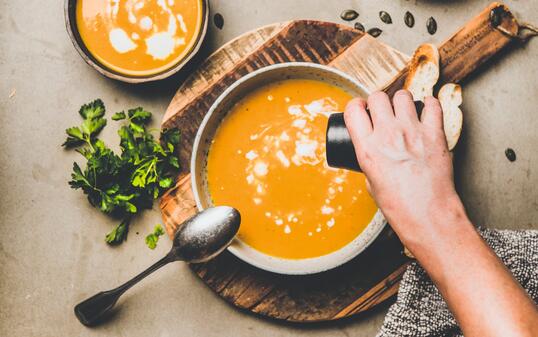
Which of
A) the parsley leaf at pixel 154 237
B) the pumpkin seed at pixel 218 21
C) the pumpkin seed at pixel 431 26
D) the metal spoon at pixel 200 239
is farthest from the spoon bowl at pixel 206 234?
the pumpkin seed at pixel 431 26

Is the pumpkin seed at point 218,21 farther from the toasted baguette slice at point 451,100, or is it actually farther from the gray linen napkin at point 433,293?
the gray linen napkin at point 433,293

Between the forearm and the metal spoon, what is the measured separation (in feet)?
1.58

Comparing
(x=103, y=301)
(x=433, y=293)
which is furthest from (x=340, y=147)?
(x=103, y=301)

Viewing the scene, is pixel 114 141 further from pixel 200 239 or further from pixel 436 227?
pixel 436 227

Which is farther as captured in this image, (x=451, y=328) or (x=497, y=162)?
(x=497, y=162)

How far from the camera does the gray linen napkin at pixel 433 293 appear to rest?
4.51ft

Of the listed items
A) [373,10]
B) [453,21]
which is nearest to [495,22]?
[453,21]

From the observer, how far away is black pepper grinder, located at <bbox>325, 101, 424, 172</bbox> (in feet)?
3.77

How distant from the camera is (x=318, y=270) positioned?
132 centimetres

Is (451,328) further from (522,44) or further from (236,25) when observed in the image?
(236,25)

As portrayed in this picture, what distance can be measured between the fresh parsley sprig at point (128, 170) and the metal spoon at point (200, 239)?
0.12 metres

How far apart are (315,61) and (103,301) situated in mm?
878

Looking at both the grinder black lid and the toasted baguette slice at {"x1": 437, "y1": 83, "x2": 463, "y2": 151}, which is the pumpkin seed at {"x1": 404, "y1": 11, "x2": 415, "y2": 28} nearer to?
the toasted baguette slice at {"x1": 437, "y1": 83, "x2": 463, "y2": 151}

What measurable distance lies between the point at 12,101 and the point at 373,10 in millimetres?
1105
